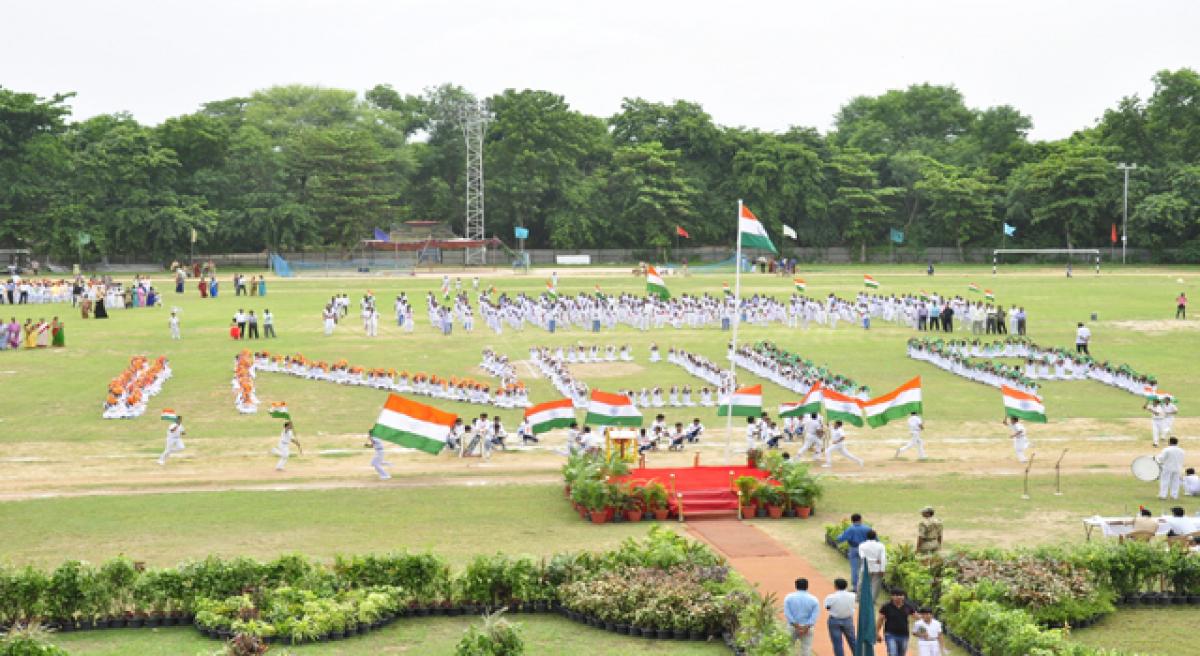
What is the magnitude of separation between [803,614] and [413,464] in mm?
13415

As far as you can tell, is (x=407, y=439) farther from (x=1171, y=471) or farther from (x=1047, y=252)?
(x=1047, y=252)

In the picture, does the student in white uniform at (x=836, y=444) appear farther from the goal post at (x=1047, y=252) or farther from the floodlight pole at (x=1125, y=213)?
the floodlight pole at (x=1125, y=213)

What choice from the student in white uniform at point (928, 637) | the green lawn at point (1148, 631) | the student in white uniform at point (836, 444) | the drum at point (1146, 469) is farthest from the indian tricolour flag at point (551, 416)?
the student in white uniform at point (928, 637)

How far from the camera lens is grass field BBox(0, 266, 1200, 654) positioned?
1644cm

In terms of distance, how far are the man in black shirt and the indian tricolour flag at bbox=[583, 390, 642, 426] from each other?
1086 cm

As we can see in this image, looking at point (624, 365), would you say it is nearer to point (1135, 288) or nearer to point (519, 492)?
point (519, 492)

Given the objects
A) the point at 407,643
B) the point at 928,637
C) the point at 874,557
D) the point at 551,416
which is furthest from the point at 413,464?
the point at 928,637

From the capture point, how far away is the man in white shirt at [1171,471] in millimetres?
18797

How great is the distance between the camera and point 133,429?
27.0 metres

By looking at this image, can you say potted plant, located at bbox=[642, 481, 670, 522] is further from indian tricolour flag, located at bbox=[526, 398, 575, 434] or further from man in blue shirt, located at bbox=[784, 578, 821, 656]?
man in blue shirt, located at bbox=[784, 578, 821, 656]

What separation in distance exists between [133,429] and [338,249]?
6088 centimetres

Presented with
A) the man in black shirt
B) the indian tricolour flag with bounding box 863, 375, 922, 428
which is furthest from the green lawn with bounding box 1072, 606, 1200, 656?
the indian tricolour flag with bounding box 863, 375, 922, 428

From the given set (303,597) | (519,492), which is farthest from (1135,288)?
(303,597)

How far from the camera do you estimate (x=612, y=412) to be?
21.8 metres
